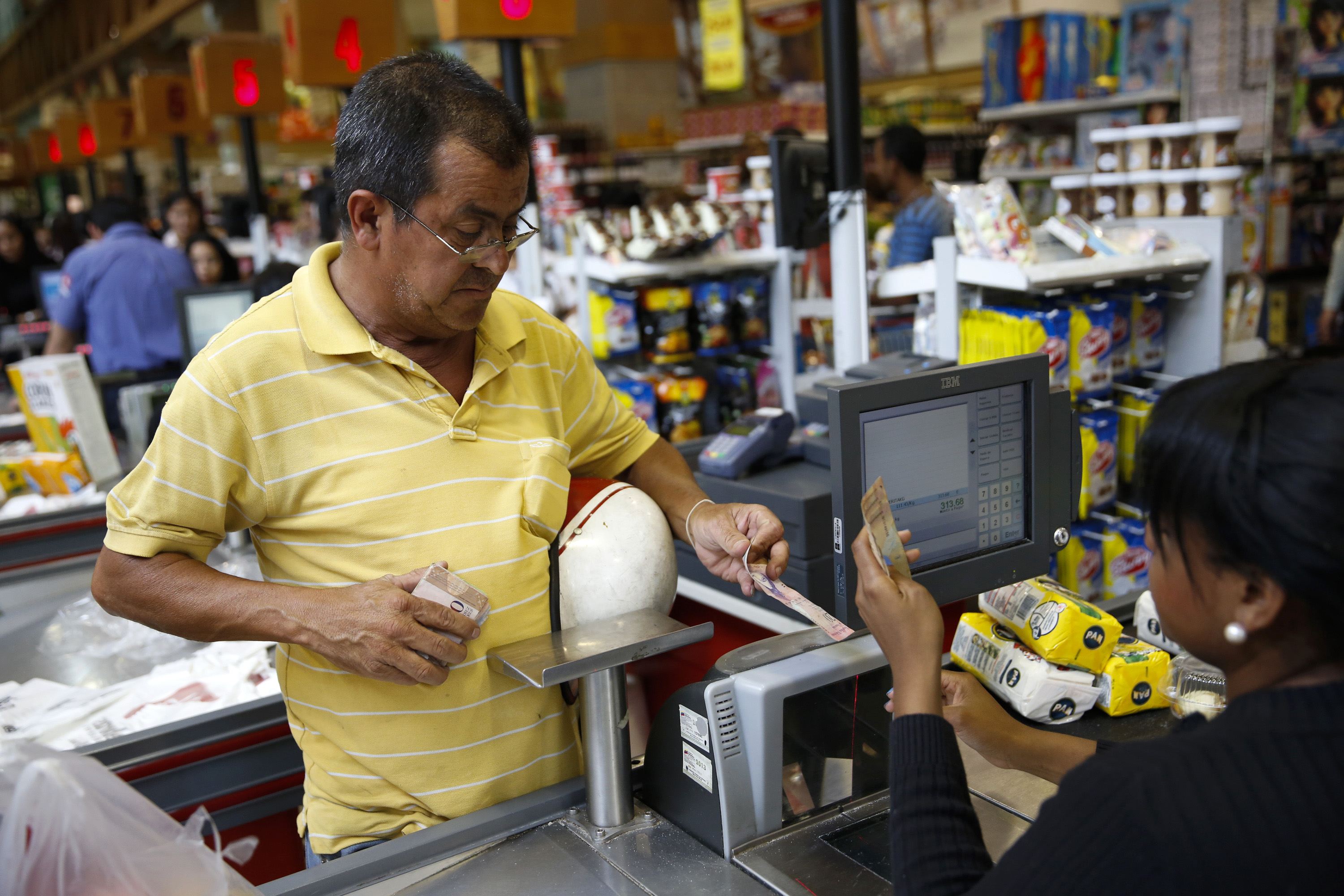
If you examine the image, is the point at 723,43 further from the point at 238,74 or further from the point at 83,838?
the point at 83,838

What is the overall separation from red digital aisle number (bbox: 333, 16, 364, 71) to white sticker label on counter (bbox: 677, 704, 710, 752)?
5.16 meters

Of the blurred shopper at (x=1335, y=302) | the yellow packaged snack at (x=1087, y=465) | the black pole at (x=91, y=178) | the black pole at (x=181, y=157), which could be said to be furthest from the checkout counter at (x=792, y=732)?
the black pole at (x=91, y=178)

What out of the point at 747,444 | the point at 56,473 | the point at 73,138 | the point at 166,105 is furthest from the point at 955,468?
the point at 73,138

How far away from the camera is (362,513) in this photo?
1414 mm

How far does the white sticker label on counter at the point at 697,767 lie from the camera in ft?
4.42

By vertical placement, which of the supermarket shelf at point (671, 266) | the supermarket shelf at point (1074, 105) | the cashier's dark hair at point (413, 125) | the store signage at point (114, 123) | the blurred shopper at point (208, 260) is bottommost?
the supermarket shelf at point (671, 266)

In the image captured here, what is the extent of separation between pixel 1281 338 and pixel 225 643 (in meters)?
6.08

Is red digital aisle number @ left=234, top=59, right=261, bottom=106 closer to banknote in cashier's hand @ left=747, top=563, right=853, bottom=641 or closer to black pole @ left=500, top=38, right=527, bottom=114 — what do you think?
black pole @ left=500, top=38, right=527, bottom=114

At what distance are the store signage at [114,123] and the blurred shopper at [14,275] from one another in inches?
74.5

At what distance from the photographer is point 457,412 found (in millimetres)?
1481

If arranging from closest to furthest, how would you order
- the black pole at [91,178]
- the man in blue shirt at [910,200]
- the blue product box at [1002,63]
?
the man in blue shirt at [910,200], the blue product box at [1002,63], the black pole at [91,178]

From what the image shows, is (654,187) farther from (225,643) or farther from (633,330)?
(225,643)

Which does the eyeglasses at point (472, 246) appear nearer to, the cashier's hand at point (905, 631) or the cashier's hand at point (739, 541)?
the cashier's hand at point (739, 541)

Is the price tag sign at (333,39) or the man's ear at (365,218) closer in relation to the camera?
the man's ear at (365,218)
